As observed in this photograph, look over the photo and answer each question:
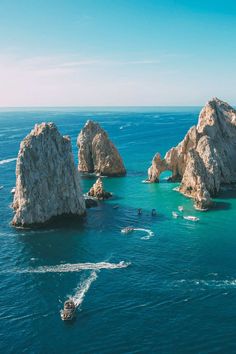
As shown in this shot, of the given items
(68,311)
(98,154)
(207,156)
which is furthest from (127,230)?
(98,154)

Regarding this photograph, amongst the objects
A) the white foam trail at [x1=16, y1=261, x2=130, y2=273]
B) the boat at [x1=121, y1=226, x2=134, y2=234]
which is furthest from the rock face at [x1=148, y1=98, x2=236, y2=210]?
the white foam trail at [x1=16, y1=261, x2=130, y2=273]

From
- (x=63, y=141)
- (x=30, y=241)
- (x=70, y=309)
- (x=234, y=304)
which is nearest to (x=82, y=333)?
(x=70, y=309)

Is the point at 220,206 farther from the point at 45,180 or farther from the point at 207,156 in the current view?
the point at 45,180

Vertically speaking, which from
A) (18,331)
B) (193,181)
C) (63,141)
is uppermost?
(63,141)

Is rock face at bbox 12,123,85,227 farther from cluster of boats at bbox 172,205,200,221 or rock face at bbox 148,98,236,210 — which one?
rock face at bbox 148,98,236,210

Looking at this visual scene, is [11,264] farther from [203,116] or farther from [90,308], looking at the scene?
[203,116]
